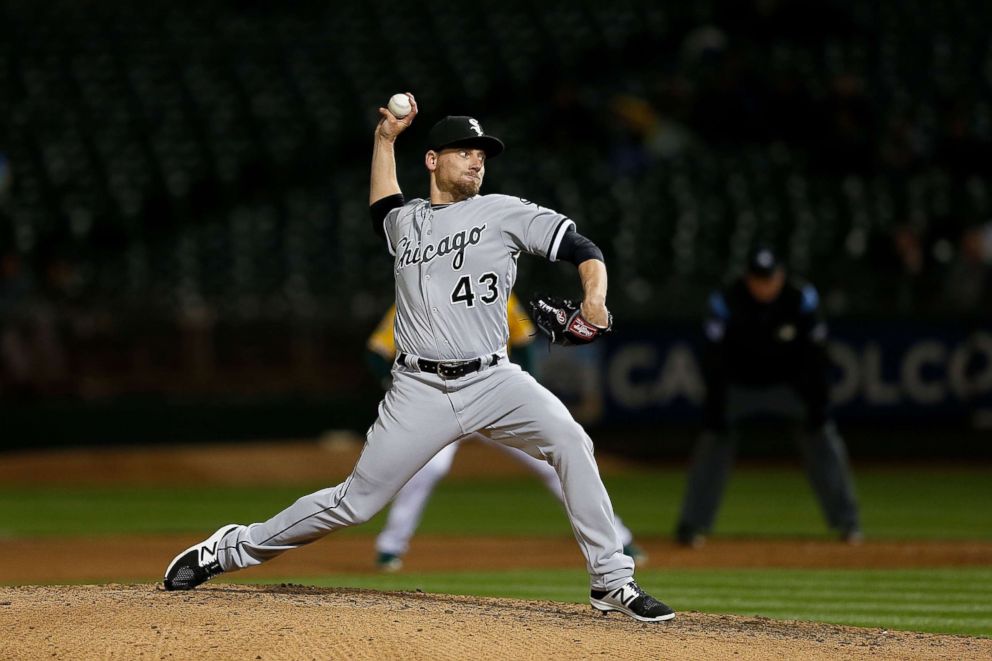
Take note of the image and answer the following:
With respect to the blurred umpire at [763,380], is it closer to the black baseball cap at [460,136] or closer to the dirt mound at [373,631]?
the dirt mound at [373,631]

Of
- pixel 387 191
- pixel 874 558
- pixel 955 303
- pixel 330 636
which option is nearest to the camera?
pixel 330 636

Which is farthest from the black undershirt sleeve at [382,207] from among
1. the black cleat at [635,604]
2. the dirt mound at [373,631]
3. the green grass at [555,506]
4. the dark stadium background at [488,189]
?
the dark stadium background at [488,189]

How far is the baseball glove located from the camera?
5035 mm

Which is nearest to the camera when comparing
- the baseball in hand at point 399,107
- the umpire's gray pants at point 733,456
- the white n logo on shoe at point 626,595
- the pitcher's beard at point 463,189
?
the white n logo on shoe at point 626,595

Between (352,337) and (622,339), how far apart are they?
2.90m

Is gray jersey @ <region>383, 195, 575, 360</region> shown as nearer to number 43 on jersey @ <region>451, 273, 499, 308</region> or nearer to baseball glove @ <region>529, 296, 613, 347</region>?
number 43 on jersey @ <region>451, 273, 499, 308</region>

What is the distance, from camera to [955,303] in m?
15.6

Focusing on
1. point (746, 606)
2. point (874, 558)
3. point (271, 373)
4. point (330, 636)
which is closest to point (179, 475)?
point (271, 373)

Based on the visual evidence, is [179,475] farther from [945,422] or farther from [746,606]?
[746,606]

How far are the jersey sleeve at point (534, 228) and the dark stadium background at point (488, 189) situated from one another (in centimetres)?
1015

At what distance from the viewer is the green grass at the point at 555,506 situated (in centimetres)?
1164

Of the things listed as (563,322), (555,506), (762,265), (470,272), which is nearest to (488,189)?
(555,506)

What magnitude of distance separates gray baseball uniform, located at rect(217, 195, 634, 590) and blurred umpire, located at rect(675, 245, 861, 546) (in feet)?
14.0

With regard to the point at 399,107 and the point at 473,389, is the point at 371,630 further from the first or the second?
the point at 399,107
